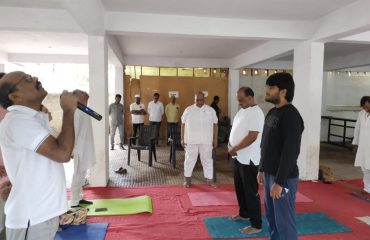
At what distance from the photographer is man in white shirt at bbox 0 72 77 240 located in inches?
54.3

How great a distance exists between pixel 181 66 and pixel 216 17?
197 inches

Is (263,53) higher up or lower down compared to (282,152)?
higher up

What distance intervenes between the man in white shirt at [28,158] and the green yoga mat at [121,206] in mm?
2226

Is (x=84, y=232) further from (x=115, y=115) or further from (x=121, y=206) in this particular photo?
(x=115, y=115)

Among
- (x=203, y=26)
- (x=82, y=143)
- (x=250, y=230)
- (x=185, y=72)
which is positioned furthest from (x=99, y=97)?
(x=185, y=72)

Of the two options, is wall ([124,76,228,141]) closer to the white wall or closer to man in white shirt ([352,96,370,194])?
the white wall

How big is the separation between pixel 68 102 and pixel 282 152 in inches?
60.8

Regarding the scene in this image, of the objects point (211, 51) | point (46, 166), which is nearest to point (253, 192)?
point (46, 166)

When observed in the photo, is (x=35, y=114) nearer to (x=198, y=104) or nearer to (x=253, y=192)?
(x=253, y=192)

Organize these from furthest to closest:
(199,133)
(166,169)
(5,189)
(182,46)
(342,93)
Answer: (342,93), (182,46), (166,169), (199,133), (5,189)

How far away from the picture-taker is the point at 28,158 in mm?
1414

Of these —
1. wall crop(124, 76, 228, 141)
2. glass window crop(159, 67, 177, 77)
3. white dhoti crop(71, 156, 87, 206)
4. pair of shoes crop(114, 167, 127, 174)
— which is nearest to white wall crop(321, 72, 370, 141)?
wall crop(124, 76, 228, 141)

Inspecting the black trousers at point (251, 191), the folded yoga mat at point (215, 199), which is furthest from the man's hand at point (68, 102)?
the folded yoga mat at point (215, 199)

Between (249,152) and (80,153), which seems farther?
(80,153)
